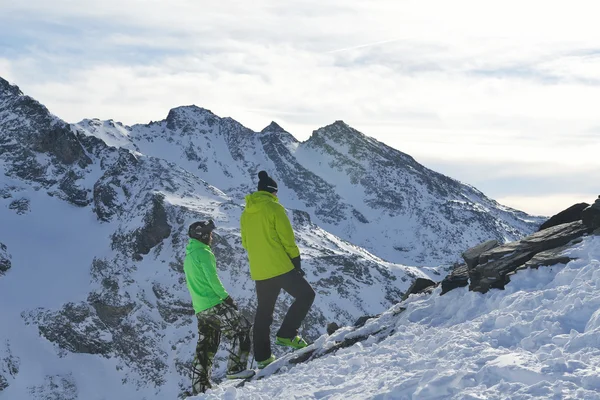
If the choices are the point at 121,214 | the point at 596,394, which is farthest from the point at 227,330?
the point at 121,214

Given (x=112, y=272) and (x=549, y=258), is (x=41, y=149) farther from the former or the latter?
(x=549, y=258)

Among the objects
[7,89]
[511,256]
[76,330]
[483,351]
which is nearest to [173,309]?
[76,330]

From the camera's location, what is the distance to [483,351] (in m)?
7.38

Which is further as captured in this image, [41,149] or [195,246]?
[41,149]

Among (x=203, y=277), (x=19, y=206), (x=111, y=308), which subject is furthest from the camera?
(x=19, y=206)

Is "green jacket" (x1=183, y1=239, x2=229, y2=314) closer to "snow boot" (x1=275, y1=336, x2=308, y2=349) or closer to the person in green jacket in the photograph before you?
the person in green jacket

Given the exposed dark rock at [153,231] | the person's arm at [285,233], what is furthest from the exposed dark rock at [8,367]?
the person's arm at [285,233]

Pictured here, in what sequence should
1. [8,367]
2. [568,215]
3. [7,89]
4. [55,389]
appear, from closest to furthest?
[568,215], [55,389], [8,367], [7,89]

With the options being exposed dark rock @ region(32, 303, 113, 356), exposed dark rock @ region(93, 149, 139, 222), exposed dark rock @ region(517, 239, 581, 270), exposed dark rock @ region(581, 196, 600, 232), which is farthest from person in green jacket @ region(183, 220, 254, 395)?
exposed dark rock @ region(93, 149, 139, 222)

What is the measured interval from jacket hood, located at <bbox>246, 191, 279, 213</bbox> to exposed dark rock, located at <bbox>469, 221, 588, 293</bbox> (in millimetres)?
4083

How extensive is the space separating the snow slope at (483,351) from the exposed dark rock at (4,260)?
133380 mm

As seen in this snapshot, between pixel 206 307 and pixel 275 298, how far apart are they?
1.42 meters

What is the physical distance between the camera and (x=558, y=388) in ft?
19.5

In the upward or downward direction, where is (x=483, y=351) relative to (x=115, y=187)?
downward
